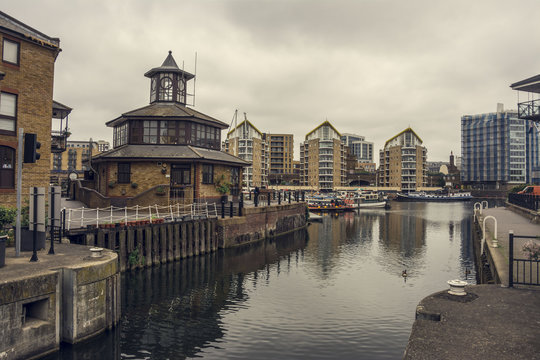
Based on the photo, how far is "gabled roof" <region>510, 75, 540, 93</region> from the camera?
32.8 metres

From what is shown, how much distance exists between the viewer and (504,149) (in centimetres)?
17350

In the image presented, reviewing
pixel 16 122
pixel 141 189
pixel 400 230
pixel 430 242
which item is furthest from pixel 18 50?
pixel 400 230

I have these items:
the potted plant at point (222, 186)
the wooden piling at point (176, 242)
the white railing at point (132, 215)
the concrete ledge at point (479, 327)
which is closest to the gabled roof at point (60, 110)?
the white railing at point (132, 215)

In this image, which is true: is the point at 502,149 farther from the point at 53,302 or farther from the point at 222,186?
the point at 53,302

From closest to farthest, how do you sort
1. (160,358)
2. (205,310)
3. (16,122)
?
(160,358), (205,310), (16,122)

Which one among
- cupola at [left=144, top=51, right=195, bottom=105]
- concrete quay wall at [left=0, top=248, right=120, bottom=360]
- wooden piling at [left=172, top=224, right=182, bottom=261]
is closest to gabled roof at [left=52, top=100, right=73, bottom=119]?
wooden piling at [left=172, top=224, right=182, bottom=261]

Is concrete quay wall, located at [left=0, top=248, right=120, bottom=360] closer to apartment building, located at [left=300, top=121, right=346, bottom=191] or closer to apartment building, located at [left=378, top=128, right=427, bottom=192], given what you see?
apartment building, located at [left=300, top=121, right=346, bottom=191]

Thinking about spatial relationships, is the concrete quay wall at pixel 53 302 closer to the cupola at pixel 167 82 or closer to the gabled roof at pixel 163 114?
the gabled roof at pixel 163 114

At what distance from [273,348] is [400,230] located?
45.3m

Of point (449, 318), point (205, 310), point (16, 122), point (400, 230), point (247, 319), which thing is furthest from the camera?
point (400, 230)

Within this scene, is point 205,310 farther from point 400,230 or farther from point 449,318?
point 400,230

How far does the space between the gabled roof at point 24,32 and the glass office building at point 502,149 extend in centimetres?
19308

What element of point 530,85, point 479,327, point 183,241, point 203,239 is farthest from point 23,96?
point 530,85

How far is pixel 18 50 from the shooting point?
2192cm
